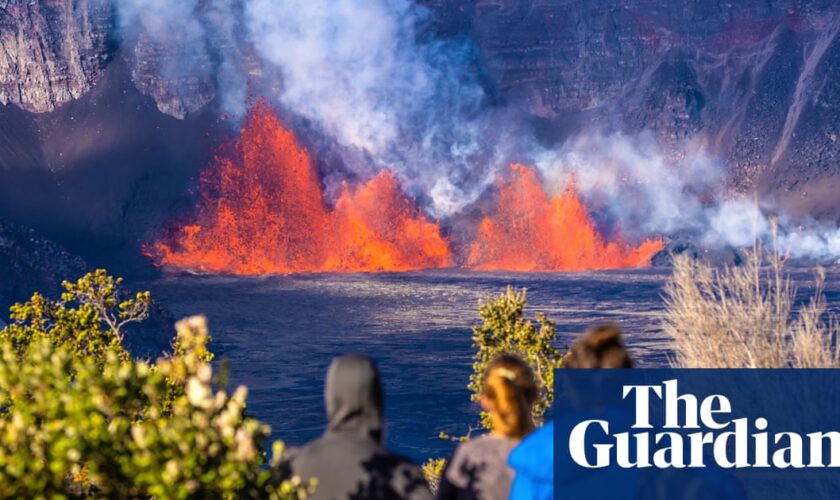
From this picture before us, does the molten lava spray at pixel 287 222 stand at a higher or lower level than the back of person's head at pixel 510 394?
higher

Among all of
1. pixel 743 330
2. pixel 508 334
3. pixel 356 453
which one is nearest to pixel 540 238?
pixel 508 334

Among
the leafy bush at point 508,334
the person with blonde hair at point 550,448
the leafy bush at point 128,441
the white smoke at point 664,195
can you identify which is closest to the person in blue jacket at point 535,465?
the person with blonde hair at point 550,448

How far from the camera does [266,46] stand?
655 feet

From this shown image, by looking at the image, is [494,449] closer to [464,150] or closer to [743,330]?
[743,330]

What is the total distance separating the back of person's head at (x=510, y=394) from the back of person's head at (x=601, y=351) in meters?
0.31

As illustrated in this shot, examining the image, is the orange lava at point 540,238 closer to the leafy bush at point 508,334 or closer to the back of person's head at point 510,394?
the leafy bush at point 508,334

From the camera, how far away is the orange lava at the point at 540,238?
181 meters

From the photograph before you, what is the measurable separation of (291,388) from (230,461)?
100335mm

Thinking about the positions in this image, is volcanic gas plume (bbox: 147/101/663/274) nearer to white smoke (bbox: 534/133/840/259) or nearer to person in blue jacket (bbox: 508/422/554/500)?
white smoke (bbox: 534/133/840/259)

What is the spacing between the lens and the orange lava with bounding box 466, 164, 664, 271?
7141 inches

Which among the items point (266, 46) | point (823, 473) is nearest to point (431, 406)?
point (823, 473)

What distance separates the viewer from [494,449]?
21.3 feet

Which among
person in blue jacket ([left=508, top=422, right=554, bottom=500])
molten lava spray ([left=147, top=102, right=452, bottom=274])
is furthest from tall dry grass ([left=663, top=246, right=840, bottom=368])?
molten lava spray ([left=147, top=102, right=452, bottom=274])

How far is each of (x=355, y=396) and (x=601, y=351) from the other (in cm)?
139
